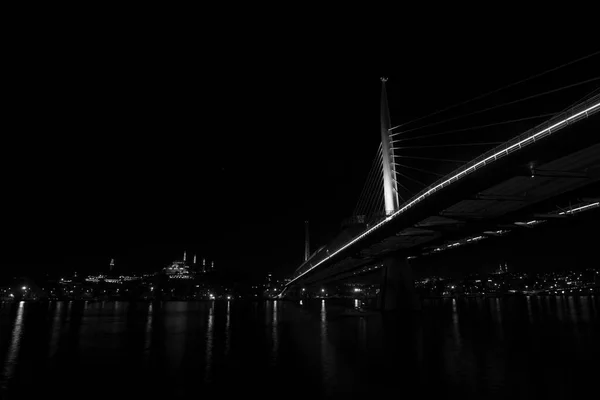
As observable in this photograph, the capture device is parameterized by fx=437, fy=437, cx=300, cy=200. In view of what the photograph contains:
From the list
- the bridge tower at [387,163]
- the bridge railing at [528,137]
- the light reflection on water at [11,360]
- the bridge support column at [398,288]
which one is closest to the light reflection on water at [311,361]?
the light reflection on water at [11,360]

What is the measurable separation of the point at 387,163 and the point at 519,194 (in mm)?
18409

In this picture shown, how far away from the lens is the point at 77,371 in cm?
1642

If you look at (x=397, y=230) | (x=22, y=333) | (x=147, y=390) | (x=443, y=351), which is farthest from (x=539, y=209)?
(x=22, y=333)

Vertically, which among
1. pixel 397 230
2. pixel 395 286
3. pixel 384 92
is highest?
pixel 384 92

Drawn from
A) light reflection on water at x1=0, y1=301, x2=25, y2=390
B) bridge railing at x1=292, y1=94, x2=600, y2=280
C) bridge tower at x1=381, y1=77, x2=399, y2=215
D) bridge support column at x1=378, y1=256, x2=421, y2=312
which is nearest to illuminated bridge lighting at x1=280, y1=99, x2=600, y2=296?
bridge railing at x1=292, y1=94, x2=600, y2=280

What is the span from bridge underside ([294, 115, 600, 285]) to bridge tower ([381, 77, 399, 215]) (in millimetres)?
2912

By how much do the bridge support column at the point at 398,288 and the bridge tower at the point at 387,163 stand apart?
14.4m

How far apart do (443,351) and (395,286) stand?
35.8m

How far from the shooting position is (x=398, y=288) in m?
56.2

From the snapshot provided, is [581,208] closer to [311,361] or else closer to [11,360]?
[311,361]

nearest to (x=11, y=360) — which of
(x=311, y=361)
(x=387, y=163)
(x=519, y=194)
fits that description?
(x=311, y=361)

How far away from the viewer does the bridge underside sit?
900 inches

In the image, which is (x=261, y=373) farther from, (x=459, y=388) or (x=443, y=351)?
(x=443, y=351)

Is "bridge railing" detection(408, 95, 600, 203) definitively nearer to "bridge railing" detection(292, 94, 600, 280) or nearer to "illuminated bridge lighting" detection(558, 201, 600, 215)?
"bridge railing" detection(292, 94, 600, 280)
